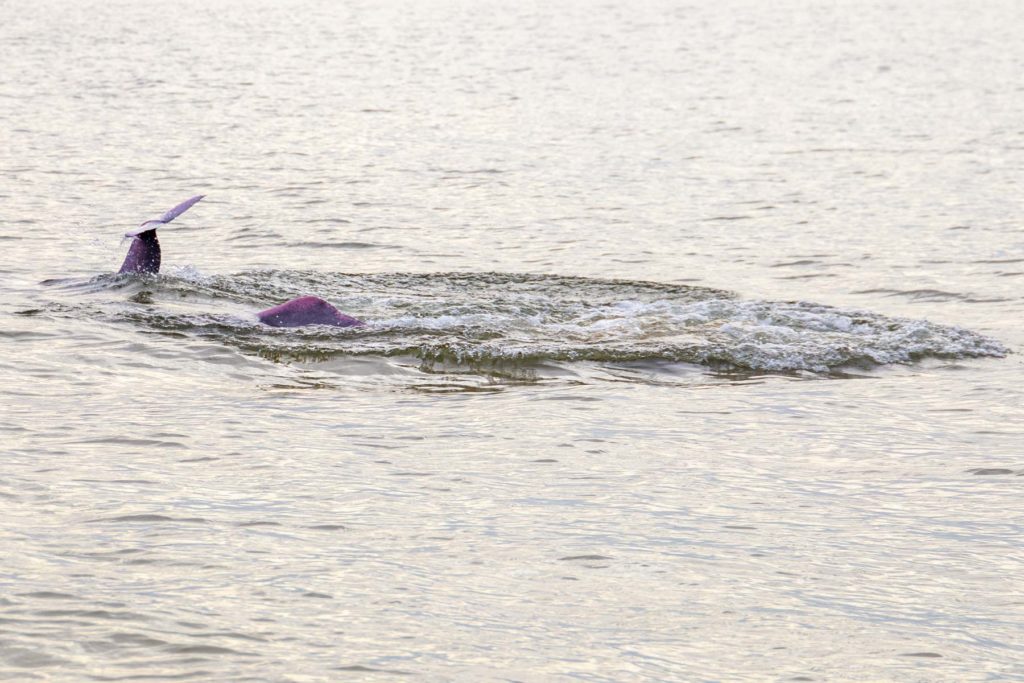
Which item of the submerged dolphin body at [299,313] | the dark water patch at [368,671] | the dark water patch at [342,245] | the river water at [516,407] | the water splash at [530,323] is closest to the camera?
the dark water patch at [368,671]

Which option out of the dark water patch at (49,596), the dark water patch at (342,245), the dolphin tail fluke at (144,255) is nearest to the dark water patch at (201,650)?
the dark water patch at (49,596)

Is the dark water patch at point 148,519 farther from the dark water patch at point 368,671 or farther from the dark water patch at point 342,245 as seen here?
the dark water patch at point 342,245

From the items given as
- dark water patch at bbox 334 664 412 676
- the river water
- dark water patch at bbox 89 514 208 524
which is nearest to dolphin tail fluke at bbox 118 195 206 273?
the river water

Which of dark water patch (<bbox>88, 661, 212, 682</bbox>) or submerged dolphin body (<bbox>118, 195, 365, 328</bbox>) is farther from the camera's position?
submerged dolphin body (<bbox>118, 195, 365, 328</bbox>)

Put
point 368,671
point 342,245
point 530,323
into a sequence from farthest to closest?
point 342,245
point 530,323
point 368,671

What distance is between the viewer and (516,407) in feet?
36.0

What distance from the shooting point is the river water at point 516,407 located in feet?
22.4

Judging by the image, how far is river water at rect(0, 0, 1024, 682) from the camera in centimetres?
682

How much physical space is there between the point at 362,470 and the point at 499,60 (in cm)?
3683

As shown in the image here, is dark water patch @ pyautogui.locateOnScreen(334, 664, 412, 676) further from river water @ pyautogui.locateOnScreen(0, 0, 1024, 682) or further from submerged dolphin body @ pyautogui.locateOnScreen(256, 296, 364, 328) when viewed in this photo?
submerged dolphin body @ pyautogui.locateOnScreen(256, 296, 364, 328)

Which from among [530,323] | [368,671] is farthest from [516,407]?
[368,671]

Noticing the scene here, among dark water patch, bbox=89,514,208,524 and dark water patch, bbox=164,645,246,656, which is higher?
dark water patch, bbox=89,514,208,524

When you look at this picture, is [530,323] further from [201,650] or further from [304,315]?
[201,650]

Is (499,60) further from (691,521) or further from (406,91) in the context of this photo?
(691,521)
